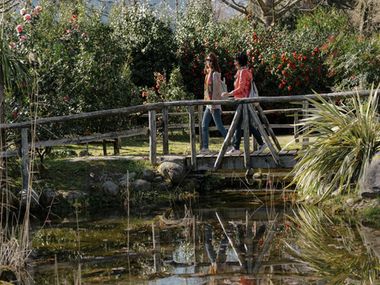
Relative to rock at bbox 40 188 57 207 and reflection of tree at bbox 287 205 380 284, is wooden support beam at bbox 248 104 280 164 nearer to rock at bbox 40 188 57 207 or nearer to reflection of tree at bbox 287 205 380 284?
reflection of tree at bbox 287 205 380 284

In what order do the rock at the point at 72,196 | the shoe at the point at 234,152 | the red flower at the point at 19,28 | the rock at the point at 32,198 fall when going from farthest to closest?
the red flower at the point at 19,28
the shoe at the point at 234,152
the rock at the point at 72,196
the rock at the point at 32,198

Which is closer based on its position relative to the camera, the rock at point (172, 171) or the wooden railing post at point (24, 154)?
the wooden railing post at point (24, 154)

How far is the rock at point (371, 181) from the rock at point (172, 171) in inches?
135

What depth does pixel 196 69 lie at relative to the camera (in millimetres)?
22031

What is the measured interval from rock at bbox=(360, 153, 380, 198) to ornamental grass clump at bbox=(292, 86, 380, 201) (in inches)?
5.5

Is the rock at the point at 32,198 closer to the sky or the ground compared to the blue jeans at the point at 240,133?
closer to the ground

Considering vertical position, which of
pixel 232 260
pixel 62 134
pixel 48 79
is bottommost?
pixel 232 260

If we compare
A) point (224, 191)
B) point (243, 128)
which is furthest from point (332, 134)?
point (224, 191)

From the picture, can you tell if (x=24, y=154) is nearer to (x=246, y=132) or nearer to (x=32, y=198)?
(x=32, y=198)

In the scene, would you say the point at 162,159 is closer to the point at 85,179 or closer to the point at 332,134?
the point at 85,179

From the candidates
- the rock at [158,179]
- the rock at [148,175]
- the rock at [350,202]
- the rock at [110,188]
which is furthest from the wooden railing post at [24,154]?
the rock at [350,202]

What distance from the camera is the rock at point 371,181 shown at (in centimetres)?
1218

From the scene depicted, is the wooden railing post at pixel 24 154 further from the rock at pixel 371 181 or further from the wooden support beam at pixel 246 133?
the rock at pixel 371 181

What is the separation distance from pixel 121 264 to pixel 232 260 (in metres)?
1.22
